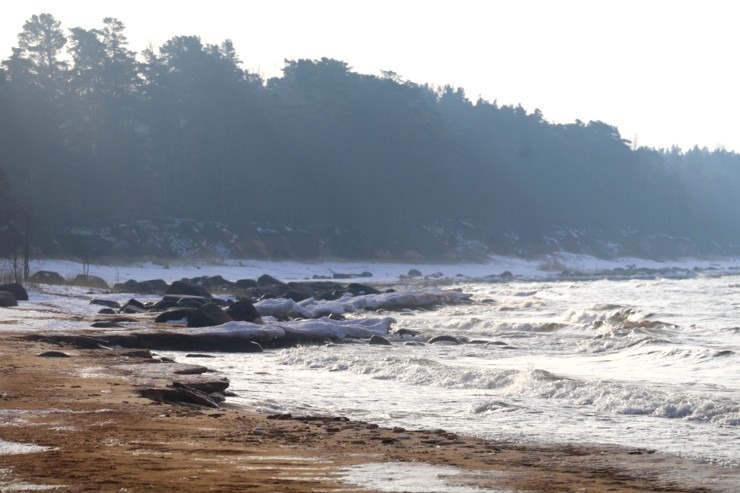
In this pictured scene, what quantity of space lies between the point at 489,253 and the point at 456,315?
5574 centimetres

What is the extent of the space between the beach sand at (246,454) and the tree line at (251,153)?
91.0ft

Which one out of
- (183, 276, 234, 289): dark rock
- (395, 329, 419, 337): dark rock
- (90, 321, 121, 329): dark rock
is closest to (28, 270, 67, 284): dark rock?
(183, 276, 234, 289): dark rock

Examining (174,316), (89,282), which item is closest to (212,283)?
(89,282)

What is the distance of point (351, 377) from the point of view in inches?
627

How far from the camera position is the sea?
10.8 metres

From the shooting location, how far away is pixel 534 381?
46.4 ft

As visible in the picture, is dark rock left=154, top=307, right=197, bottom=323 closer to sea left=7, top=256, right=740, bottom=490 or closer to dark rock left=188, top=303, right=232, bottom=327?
dark rock left=188, top=303, right=232, bottom=327

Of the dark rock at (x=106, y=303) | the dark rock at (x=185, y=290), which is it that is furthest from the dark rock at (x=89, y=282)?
the dark rock at (x=106, y=303)

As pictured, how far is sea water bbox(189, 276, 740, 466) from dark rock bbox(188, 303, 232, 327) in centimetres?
385

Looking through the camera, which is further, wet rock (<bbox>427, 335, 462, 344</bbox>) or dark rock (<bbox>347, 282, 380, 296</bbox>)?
dark rock (<bbox>347, 282, 380, 296</bbox>)

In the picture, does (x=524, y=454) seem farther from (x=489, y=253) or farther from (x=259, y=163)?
(x=489, y=253)

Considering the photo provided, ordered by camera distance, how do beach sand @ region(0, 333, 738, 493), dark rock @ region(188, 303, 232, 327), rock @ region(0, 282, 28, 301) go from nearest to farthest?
1. beach sand @ region(0, 333, 738, 493)
2. dark rock @ region(188, 303, 232, 327)
3. rock @ region(0, 282, 28, 301)

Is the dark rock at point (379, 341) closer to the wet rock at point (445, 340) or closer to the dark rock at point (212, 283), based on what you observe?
the wet rock at point (445, 340)

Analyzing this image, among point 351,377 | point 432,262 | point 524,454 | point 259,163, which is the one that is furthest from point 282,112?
point 524,454
